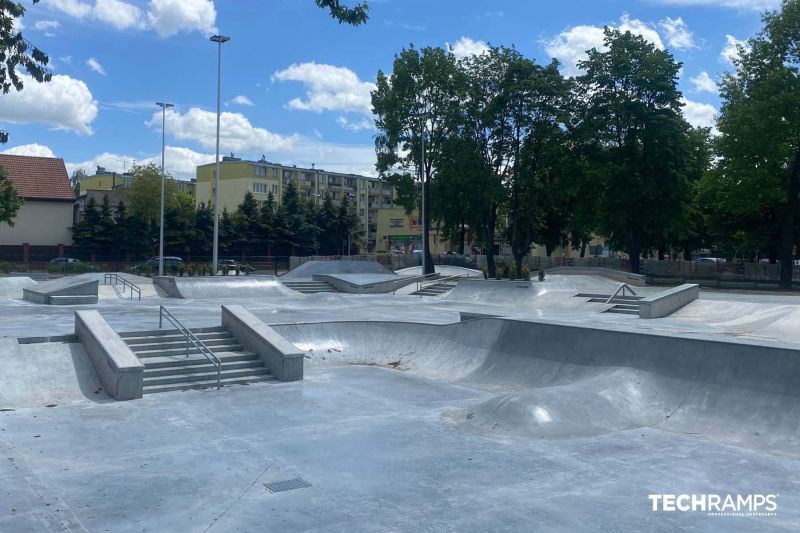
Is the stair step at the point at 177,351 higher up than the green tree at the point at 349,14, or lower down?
lower down

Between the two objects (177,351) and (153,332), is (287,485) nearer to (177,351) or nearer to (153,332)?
(177,351)

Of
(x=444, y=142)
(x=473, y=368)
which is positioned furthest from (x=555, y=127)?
(x=473, y=368)

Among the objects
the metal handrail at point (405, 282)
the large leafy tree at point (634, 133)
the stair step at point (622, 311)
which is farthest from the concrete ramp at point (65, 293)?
the large leafy tree at point (634, 133)

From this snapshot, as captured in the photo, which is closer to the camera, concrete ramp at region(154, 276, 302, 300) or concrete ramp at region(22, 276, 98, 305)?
concrete ramp at region(22, 276, 98, 305)

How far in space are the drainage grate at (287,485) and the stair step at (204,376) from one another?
6.80 metres

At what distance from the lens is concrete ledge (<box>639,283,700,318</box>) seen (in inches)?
966

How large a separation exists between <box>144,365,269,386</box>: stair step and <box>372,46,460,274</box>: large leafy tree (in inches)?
1176

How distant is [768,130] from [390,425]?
3428 centimetres

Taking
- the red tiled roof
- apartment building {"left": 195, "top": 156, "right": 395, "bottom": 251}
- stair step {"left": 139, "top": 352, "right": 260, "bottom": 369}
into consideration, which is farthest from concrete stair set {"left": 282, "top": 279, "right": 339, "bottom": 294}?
apartment building {"left": 195, "top": 156, "right": 395, "bottom": 251}

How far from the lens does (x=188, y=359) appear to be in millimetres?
15148

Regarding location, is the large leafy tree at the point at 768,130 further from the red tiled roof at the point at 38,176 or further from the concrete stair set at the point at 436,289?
the red tiled roof at the point at 38,176

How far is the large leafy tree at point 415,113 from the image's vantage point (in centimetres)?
4550

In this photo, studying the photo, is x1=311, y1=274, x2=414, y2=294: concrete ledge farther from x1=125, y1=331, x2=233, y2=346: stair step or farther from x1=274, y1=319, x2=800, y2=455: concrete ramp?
x1=274, y1=319, x2=800, y2=455: concrete ramp

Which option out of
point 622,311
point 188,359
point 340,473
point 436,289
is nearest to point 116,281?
point 436,289
